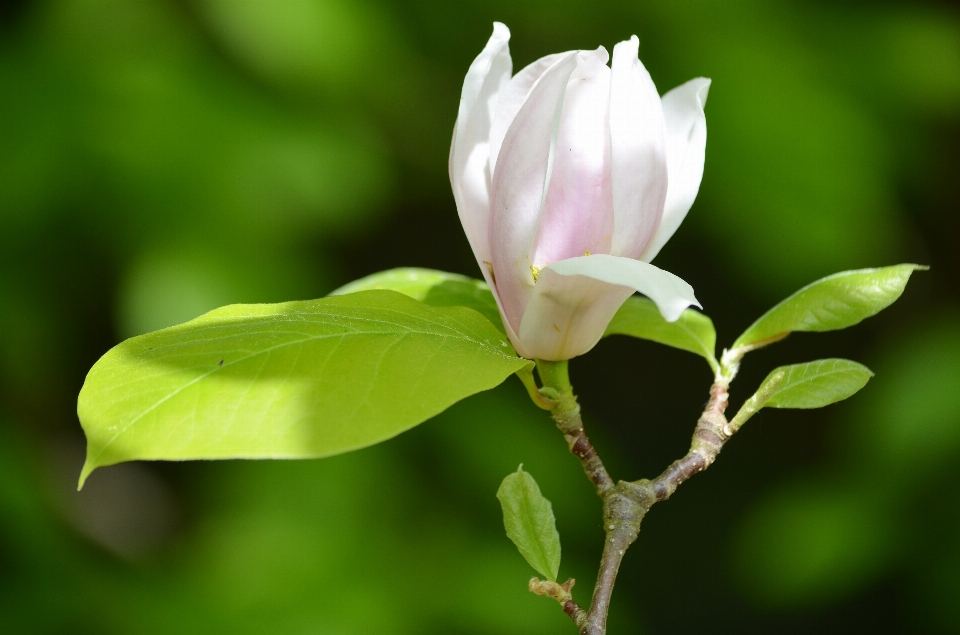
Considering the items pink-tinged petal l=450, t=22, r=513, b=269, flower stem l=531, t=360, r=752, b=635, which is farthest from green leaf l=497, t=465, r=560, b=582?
pink-tinged petal l=450, t=22, r=513, b=269

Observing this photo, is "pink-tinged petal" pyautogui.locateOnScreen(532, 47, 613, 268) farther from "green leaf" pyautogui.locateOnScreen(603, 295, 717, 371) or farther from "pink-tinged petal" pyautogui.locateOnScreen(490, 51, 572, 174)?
"green leaf" pyautogui.locateOnScreen(603, 295, 717, 371)

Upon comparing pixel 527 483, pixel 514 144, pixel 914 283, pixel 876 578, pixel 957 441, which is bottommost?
pixel 876 578

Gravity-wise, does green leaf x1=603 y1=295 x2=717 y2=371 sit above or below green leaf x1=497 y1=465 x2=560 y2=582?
above

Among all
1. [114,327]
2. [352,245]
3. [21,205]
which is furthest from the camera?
[352,245]

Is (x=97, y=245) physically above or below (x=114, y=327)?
above

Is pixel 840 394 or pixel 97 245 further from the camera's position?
pixel 97 245

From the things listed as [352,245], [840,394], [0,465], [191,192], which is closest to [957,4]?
[352,245]

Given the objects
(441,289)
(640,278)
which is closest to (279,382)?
(640,278)

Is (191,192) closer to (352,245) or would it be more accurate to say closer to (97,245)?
(97,245)

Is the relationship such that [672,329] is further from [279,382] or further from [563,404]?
[279,382]
